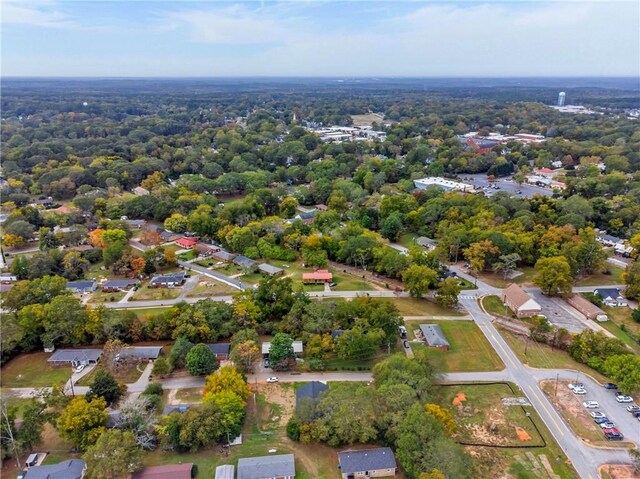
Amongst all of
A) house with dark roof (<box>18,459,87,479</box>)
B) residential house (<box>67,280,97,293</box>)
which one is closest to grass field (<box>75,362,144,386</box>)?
house with dark roof (<box>18,459,87,479</box>)

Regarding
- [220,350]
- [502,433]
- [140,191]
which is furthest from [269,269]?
[140,191]

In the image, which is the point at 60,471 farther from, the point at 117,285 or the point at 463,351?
the point at 463,351

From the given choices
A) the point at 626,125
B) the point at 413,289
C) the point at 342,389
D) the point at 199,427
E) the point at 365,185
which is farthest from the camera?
the point at 626,125

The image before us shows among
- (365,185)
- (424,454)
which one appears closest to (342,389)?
(424,454)

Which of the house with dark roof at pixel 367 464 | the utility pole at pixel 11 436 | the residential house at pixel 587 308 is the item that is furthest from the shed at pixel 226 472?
the residential house at pixel 587 308

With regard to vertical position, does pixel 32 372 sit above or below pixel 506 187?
below

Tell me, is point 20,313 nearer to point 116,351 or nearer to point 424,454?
point 116,351

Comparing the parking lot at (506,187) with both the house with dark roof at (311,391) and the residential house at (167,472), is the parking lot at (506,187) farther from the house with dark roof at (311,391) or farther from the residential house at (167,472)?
the residential house at (167,472)
